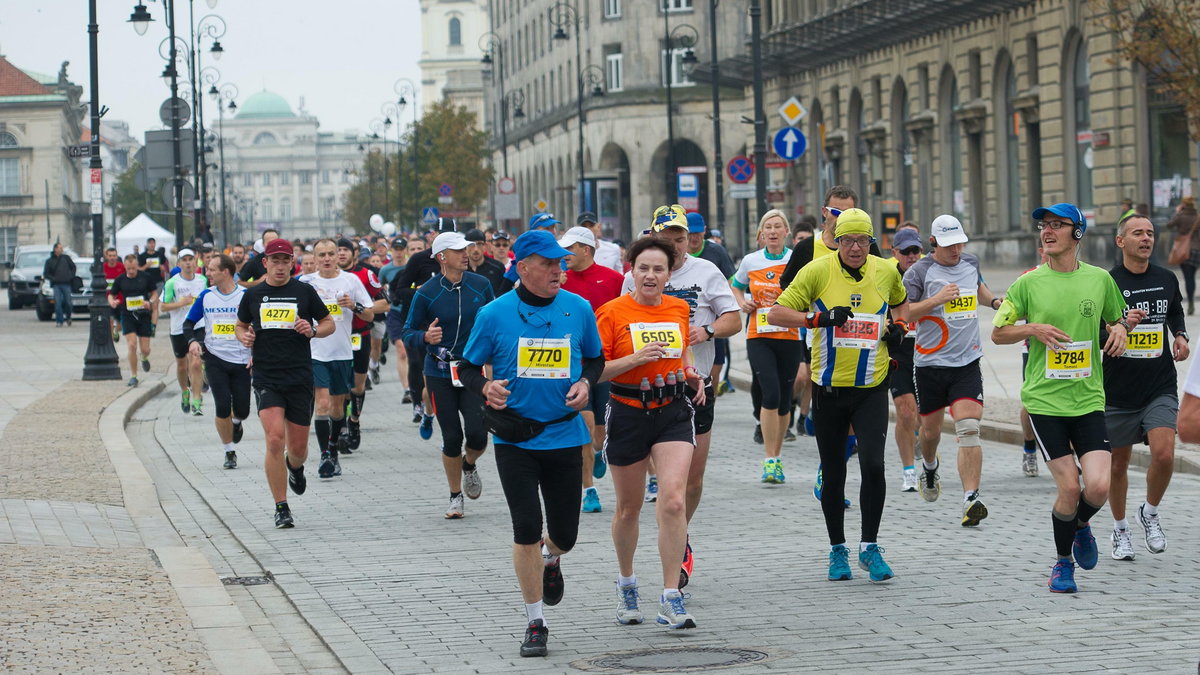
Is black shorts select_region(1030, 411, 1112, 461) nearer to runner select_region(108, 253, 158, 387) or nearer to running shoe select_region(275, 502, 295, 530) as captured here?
running shoe select_region(275, 502, 295, 530)

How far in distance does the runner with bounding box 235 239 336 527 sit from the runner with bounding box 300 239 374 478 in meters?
2.61

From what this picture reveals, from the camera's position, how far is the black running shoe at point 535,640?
25.6 ft

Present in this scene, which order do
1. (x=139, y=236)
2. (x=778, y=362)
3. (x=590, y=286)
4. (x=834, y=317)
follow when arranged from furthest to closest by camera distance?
(x=139, y=236), (x=778, y=362), (x=590, y=286), (x=834, y=317)

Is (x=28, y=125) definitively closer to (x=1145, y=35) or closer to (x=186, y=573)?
(x=1145, y=35)

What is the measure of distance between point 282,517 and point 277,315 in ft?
4.36

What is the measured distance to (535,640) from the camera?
308 inches

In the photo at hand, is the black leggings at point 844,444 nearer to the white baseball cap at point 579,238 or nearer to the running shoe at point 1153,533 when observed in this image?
the running shoe at point 1153,533

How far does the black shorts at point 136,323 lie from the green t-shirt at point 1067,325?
60.1 ft

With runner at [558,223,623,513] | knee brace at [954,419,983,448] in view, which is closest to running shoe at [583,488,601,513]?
runner at [558,223,623,513]

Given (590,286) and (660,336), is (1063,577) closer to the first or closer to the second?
(660,336)

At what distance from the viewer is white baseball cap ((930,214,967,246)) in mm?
11859

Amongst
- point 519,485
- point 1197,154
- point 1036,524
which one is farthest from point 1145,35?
point 519,485

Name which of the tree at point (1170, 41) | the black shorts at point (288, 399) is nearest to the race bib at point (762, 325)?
the black shorts at point (288, 399)

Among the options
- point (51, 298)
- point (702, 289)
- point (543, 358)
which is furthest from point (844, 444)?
point (51, 298)
